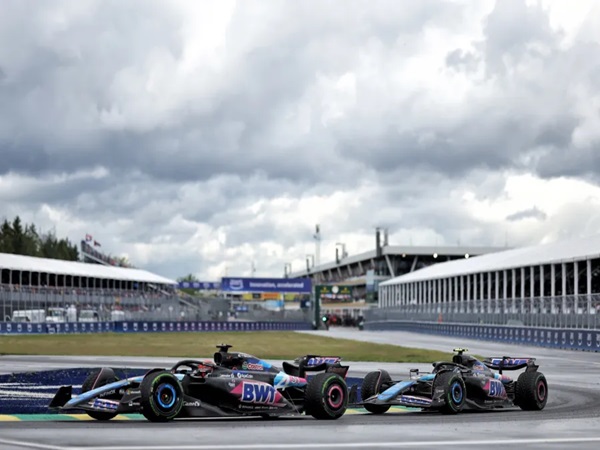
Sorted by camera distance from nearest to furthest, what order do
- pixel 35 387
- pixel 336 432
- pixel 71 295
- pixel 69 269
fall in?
pixel 336 432 < pixel 35 387 < pixel 71 295 < pixel 69 269

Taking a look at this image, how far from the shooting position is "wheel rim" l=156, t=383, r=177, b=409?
1614 centimetres

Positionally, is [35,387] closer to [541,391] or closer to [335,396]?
[335,396]

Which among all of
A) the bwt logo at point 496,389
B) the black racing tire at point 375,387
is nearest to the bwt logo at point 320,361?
the black racing tire at point 375,387

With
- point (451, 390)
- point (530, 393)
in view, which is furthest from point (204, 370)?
point (530, 393)

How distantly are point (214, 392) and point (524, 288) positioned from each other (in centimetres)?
5934

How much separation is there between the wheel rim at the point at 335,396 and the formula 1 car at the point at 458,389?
1.08 meters

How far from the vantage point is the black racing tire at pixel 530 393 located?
19594 mm

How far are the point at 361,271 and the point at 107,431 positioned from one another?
17657 cm

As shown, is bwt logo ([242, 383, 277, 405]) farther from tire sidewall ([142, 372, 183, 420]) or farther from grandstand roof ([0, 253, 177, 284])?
grandstand roof ([0, 253, 177, 284])

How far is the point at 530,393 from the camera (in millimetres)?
19594

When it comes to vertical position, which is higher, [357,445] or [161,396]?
[161,396]

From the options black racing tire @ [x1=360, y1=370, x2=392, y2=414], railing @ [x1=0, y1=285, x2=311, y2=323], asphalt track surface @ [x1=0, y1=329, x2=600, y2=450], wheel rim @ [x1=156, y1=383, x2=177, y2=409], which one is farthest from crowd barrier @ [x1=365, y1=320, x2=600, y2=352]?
wheel rim @ [x1=156, y1=383, x2=177, y2=409]

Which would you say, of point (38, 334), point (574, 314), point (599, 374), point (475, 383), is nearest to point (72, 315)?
point (38, 334)

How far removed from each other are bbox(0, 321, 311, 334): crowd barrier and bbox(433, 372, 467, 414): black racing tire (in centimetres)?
5751
